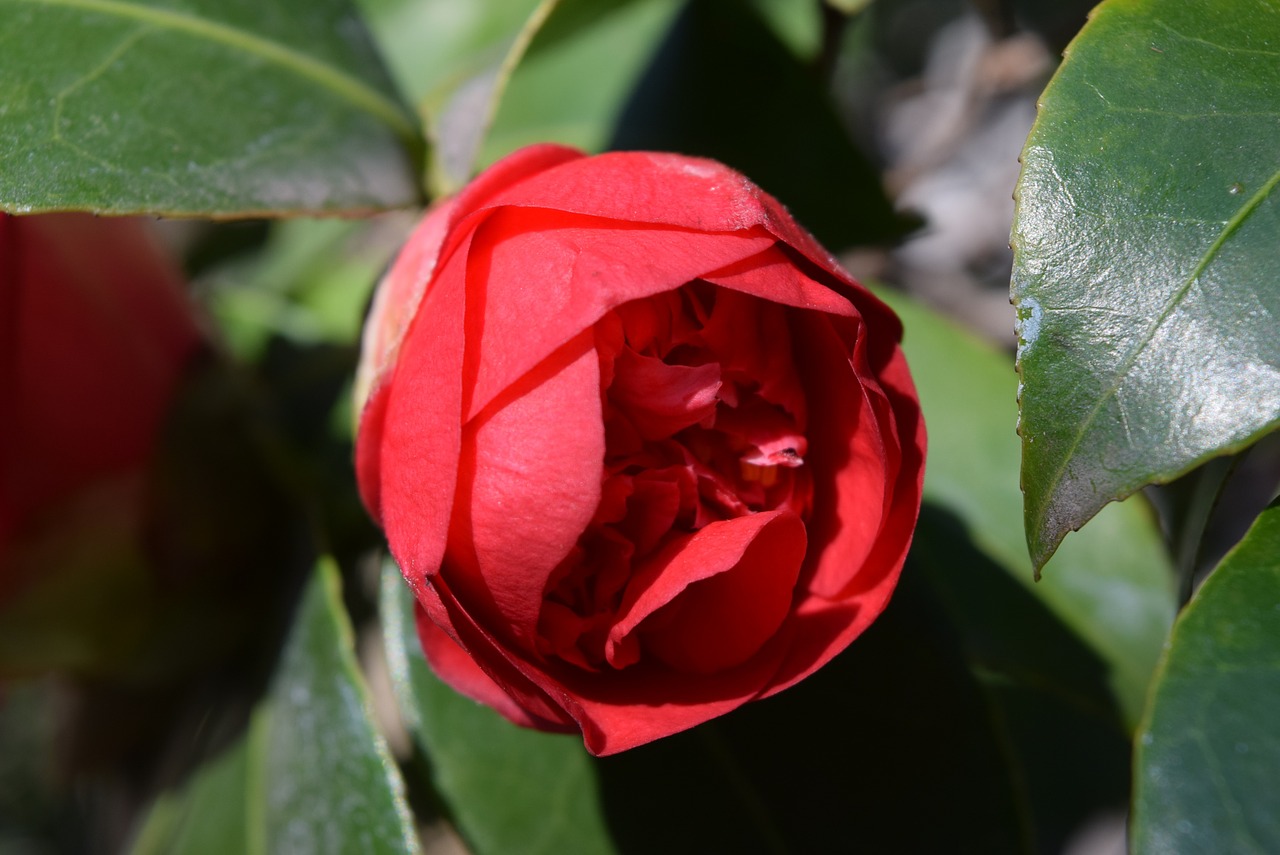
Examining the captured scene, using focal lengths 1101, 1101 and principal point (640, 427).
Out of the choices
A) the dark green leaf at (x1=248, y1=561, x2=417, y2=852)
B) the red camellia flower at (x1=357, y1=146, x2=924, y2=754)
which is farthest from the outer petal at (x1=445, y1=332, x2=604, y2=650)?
the dark green leaf at (x1=248, y1=561, x2=417, y2=852)

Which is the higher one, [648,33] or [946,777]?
[648,33]

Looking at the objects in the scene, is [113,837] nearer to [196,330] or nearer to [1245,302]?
[196,330]

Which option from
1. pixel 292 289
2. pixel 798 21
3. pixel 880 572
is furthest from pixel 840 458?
pixel 292 289

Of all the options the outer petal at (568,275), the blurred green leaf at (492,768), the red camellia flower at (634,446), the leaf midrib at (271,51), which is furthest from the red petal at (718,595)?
the leaf midrib at (271,51)

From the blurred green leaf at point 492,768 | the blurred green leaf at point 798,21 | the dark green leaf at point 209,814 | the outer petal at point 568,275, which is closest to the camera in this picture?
the outer petal at point 568,275

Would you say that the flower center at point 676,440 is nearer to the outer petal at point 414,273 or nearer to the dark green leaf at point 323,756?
the outer petal at point 414,273

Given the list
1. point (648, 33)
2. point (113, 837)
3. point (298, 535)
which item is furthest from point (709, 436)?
point (113, 837)

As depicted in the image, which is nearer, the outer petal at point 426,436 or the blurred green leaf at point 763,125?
the outer petal at point 426,436
